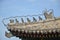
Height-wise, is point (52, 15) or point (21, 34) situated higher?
point (52, 15)

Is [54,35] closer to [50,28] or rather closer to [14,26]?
[50,28]

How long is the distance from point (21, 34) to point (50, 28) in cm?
84

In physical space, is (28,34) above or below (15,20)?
below

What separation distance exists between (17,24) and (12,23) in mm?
145

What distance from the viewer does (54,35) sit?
4703 mm

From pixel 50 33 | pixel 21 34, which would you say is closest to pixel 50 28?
pixel 50 33

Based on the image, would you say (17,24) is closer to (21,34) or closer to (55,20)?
(21,34)

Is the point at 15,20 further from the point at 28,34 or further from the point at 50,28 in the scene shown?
the point at 50,28

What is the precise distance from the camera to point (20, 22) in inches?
201

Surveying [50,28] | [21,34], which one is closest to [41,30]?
[50,28]

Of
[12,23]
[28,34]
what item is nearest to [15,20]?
[12,23]

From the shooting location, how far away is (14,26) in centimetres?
507

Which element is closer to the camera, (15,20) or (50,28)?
(50,28)

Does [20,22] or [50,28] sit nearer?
[50,28]
